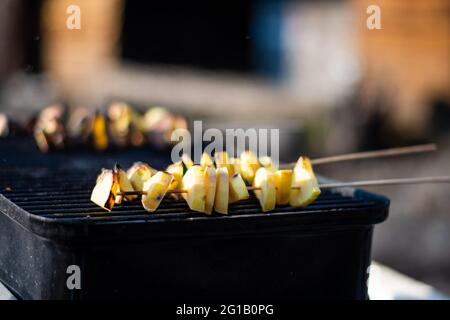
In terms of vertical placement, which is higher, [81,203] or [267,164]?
[267,164]

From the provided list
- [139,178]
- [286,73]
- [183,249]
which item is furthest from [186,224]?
[286,73]

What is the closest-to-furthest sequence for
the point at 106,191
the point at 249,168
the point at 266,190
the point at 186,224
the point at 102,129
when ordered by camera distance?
the point at 186,224
the point at 106,191
the point at 266,190
the point at 249,168
the point at 102,129

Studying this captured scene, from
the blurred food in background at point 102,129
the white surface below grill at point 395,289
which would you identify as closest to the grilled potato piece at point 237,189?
the white surface below grill at point 395,289

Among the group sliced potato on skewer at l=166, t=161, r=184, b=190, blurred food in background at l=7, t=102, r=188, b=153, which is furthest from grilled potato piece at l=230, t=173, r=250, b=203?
blurred food in background at l=7, t=102, r=188, b=153

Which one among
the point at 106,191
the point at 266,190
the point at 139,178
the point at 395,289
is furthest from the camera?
the point at 395,289

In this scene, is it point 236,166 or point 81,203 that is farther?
point 236,166

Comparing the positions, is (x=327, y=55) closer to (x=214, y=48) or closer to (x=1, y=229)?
(x=214, y=48)

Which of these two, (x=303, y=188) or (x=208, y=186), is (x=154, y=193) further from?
(x=303, y=188)
